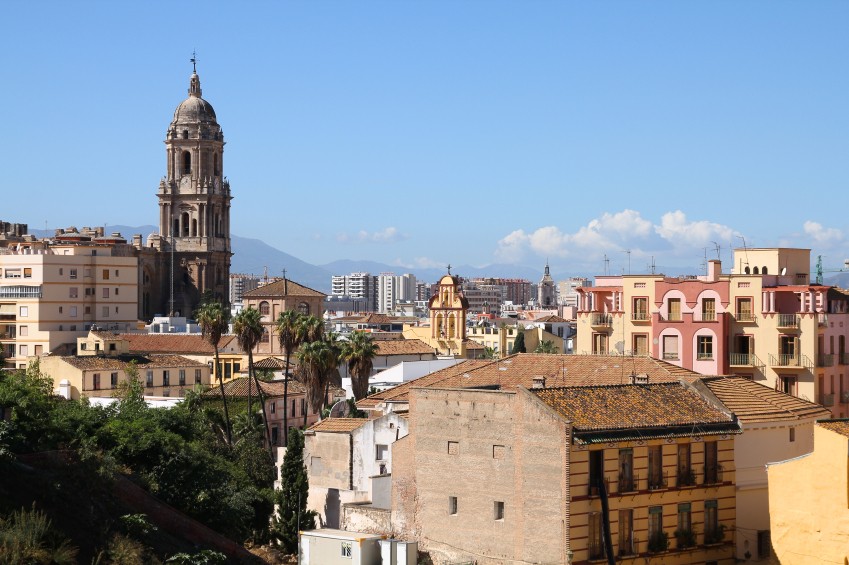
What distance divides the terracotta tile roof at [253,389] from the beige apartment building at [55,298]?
752 inches

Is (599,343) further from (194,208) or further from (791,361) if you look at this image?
(194,208)

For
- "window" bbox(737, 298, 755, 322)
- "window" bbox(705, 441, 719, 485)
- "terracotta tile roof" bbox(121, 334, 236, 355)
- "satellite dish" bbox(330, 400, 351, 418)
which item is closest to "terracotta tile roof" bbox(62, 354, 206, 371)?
"terracotta tile roof" bbox(121, 334, 236, 355)

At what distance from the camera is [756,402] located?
42625 millimetres

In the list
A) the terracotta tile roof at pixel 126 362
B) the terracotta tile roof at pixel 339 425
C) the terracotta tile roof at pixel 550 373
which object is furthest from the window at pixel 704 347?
the terracotta tile roof at pixel 126 362

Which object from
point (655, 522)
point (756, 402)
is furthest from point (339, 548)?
point (756, 402)

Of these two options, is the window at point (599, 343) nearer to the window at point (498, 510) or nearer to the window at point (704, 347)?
the window at point (704, 347)

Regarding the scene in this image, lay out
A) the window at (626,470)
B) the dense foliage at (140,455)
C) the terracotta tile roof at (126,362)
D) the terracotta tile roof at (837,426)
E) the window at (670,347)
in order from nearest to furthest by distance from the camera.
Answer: the terracotta tile roof at (837,426), the window at (626,470), the dense foliage at (140,455), the window at (670,347), the terracotta tile roof at (126,362)

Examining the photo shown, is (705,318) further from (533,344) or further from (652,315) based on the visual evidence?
(533,344)

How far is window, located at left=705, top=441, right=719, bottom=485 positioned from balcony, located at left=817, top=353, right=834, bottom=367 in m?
18.1

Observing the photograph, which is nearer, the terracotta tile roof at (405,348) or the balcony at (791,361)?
the balcony at (791,361)

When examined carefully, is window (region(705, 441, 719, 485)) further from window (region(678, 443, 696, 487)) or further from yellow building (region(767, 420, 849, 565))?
yellow building (region(767, 420, 849, 565))

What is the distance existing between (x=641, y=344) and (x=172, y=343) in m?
49.8

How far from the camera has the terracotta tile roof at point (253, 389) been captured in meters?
82.9

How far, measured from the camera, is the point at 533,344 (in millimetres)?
127188
